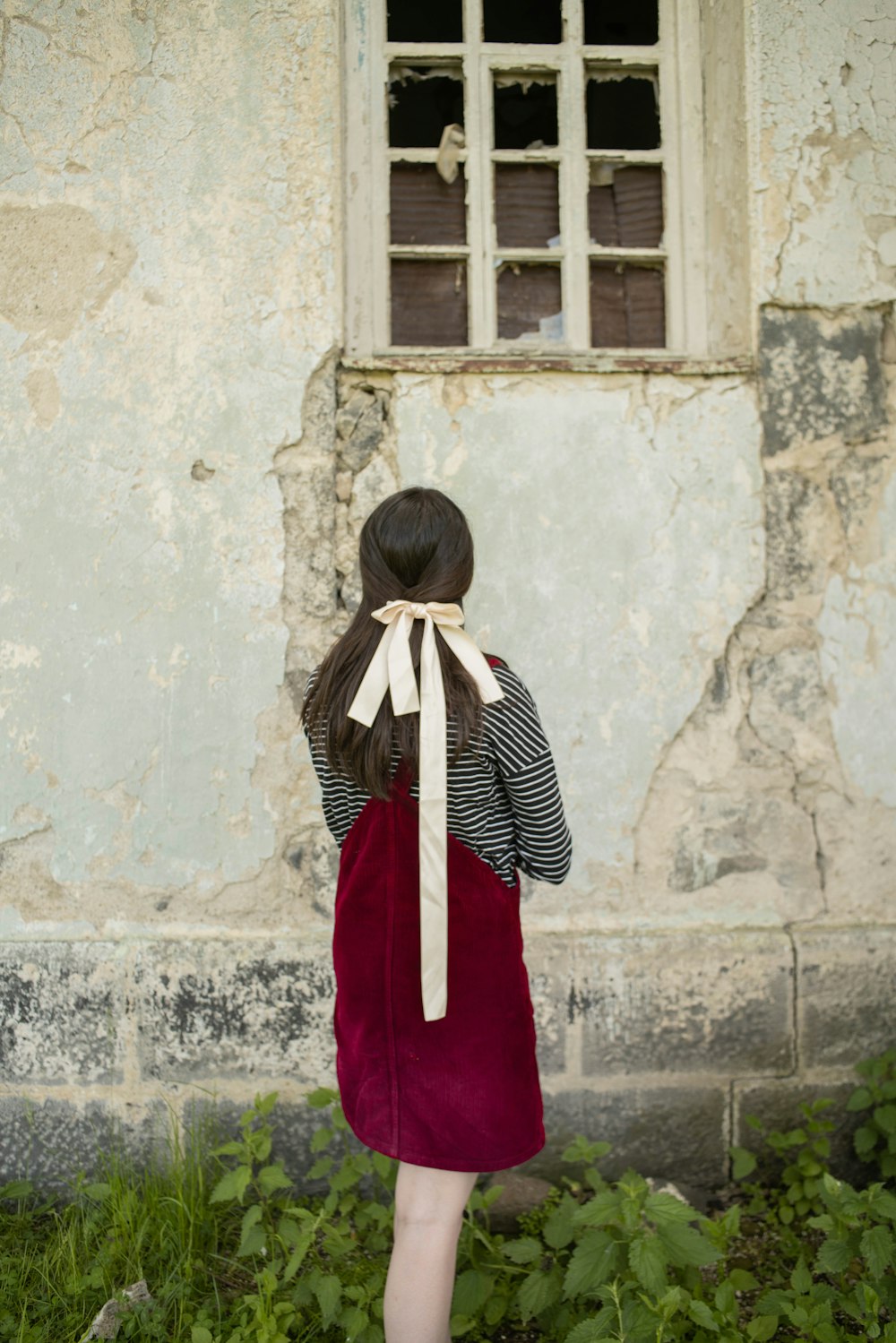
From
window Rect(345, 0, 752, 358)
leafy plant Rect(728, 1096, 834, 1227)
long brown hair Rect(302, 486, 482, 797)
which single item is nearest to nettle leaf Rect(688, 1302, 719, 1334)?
leafy plant Rect(728, 1096, 834, 1227)

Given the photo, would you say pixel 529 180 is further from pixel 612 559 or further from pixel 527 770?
pixel 527 770

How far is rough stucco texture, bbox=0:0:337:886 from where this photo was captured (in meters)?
2.67

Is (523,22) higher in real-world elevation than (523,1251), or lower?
higher

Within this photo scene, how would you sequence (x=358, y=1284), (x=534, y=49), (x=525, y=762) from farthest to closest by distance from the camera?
(x=534, y=49) < (x=358, y=1284) < (x=525, y=762)

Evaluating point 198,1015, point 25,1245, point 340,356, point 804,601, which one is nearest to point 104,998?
point 198,1015

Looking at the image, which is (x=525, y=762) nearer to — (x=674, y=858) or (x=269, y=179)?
(x=674, y=858)

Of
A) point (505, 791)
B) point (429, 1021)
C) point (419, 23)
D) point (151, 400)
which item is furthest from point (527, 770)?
point (419, 23)

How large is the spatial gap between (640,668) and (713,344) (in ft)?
3.30

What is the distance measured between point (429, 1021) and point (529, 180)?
2438 mm

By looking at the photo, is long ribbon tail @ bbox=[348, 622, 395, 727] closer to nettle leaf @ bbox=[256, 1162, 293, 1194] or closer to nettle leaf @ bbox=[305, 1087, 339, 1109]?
nettle leaf @ bbox=[305, 1087, 339, 1109]

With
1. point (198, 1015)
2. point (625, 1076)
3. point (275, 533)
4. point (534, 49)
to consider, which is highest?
point (534, 49)

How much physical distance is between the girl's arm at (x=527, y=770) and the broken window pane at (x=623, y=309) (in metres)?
1.61

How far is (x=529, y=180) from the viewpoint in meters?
2.97

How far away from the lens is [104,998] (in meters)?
2.65
